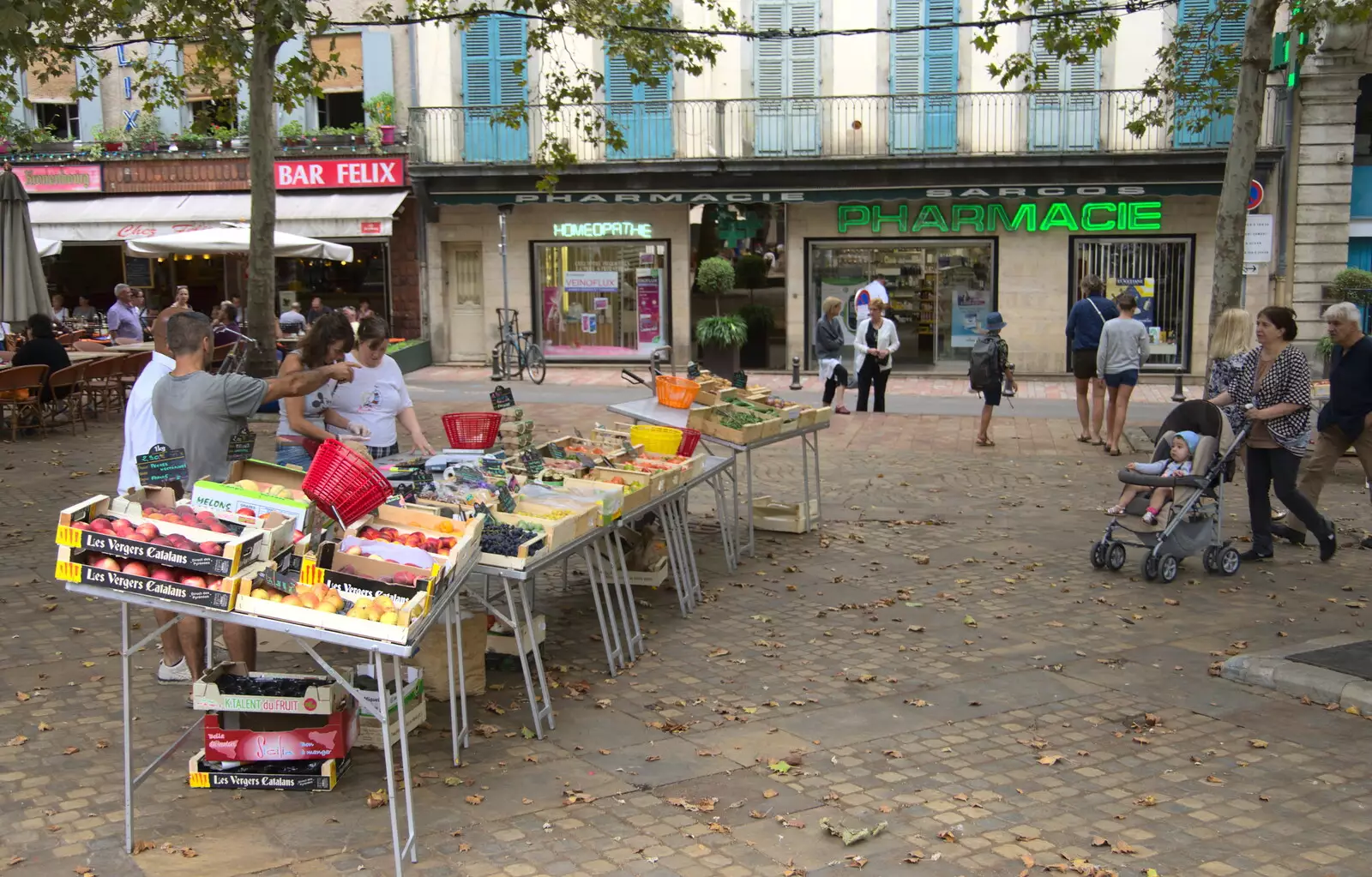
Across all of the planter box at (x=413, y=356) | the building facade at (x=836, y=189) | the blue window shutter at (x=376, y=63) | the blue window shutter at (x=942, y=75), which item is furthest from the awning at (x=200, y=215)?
the blue window shutter at (x=942, y=75)

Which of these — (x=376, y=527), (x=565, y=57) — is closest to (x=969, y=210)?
(x=565, y=57)

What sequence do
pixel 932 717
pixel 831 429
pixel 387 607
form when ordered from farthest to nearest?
pixel 831 429, pixel 932 717, pixel 387 607

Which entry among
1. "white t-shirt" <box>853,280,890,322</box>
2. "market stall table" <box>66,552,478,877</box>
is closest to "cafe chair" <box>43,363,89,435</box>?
"market stall table" <box>66,552,478,877</box>

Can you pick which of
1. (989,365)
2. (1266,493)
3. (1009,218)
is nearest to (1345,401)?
(1266,493)

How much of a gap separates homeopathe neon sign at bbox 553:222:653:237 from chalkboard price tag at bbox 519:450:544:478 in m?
17.1

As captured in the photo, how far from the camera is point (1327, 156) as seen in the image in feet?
71.4

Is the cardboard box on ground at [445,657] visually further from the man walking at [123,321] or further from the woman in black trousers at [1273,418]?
the man walking at [123,321]

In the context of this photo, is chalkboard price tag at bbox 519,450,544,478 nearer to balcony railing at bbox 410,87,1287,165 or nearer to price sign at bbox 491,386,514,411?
price sign at bbox 491,386,514,411

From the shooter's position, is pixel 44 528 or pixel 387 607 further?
pixel 44 528

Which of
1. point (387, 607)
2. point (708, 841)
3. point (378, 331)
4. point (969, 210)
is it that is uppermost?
point (969, 210)

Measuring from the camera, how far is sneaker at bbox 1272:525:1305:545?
386 inches

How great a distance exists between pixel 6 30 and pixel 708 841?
21.4ft

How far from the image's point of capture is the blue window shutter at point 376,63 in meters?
24.4

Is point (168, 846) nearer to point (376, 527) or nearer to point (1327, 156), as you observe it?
point (376, 527)
